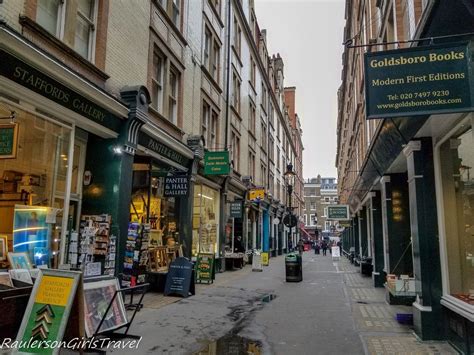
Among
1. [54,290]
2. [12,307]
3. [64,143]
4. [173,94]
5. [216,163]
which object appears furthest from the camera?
[216,163]

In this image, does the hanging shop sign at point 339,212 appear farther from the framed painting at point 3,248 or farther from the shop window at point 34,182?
the framed painting at point 3,248

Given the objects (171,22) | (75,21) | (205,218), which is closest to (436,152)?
(75,21)

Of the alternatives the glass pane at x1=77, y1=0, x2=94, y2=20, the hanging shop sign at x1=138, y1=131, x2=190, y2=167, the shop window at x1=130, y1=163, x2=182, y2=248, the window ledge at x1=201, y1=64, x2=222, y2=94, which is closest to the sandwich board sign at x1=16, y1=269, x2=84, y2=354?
the hanging shop sign at x1=138, y1=131, x2=190, y2=167

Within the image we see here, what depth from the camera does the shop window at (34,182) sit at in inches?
316

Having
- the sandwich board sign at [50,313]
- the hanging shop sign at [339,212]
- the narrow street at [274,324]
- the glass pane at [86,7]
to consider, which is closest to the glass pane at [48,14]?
the glass pane at [86,7]

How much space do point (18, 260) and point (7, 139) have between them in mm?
2272

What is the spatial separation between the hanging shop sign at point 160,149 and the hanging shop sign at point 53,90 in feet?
4.06

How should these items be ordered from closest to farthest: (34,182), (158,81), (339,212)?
(34,182), (158,81), (339,212)

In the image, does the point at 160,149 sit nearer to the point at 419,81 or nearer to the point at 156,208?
the point at 156,208

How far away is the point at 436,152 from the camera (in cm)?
780

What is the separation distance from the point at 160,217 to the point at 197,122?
4.55 metres

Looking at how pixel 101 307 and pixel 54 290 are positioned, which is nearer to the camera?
pixel 54 290

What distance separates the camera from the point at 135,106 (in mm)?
10688

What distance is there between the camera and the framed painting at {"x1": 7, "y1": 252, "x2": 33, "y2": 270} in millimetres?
7207
